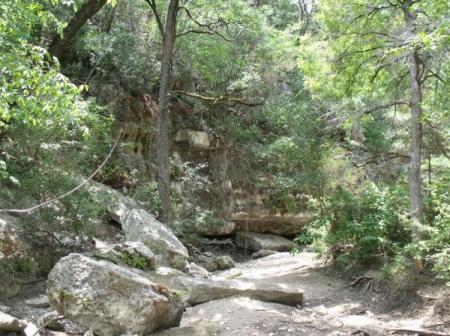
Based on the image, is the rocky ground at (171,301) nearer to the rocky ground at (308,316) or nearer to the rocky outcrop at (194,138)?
the rocky ground at (308,316)

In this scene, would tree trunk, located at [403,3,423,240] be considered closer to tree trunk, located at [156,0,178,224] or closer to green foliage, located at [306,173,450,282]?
green foliage, located at [306,173,450,282]

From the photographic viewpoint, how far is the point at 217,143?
16859 mm

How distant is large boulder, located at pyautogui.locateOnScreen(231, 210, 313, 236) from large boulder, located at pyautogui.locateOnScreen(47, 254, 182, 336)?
426 inches

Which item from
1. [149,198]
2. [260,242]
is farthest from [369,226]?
[260,242]

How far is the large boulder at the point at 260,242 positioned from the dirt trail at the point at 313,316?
650 cm

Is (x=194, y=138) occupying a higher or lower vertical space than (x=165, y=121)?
lower

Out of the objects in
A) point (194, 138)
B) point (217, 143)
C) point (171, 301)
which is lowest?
point (171, 301)

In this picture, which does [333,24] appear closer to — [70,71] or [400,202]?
[400,202]

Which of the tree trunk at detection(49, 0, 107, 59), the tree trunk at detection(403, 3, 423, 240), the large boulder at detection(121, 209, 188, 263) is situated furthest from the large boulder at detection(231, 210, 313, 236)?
the tree trunk at detection(49, 0, 107, 59)

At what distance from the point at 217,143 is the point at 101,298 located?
11.8 meters

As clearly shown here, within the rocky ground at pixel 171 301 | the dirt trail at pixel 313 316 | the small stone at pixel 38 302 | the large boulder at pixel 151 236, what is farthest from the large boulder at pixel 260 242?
the small stone at pixel 38 302

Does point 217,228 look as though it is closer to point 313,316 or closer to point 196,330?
point 313,316

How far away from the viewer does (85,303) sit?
213 inches

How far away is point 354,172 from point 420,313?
17.8 feet
